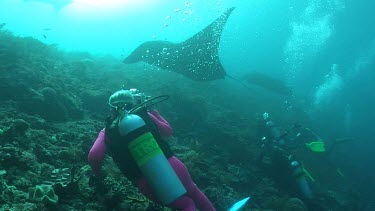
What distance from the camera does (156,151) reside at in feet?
12.1

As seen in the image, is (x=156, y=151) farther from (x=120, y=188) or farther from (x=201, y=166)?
(x=201, y=166)

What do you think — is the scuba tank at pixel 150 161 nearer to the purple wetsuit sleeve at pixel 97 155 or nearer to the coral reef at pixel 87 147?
the purple wetsuit sleeve at pixel 97 155

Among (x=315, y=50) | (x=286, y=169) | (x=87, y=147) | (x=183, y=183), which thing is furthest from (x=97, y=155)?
(x=315, y=50)

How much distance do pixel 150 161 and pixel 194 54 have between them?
10098 mm

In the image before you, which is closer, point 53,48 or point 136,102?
point 136,102

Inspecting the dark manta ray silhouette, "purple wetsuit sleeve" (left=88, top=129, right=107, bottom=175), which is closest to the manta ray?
the dark manta ray silhouette

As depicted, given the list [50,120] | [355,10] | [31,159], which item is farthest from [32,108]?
[355,10]

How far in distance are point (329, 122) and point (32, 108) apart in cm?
2696

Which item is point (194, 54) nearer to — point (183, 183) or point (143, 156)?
point (183, 183)

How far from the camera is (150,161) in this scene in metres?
3.65

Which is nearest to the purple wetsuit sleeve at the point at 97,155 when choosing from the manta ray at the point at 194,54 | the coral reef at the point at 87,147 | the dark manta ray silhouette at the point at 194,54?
the coral reef at the point at 87,147

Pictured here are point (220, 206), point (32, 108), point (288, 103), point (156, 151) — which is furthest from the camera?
point (288, 103)

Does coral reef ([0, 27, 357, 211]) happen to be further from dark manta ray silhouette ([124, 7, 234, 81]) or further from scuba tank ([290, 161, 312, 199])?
dark manta ray silhouette ([124, 7, 234, 81])

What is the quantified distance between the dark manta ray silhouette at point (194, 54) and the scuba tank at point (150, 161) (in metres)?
9.10
